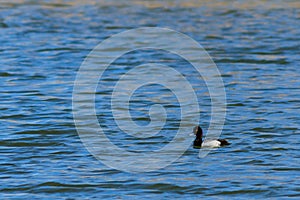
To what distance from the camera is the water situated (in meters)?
8.79

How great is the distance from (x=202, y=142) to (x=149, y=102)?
2.71 meters

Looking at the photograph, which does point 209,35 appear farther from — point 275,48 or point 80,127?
point 80,127

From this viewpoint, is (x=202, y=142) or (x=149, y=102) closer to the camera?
(x=202, y=142)

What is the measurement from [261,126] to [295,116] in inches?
31.6

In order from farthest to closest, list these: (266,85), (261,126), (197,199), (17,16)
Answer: (17,16) → (266,85) → (261,126) → (197,199)

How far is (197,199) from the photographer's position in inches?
329

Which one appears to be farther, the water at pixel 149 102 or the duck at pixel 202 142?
the duck at pixel 202 142

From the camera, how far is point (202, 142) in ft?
33.4

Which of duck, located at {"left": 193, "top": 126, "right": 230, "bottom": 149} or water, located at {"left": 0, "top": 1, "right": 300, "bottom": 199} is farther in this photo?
duck, located at {"left": 193, "top": 126, "right": 230, "bottom": 149}

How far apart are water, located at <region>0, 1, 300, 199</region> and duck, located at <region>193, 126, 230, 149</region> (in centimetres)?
17

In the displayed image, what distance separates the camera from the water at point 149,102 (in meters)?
8.79

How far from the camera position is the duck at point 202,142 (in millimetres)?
10039

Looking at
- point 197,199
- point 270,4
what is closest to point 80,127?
point 197,199

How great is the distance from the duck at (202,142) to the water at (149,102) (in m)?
0.17
